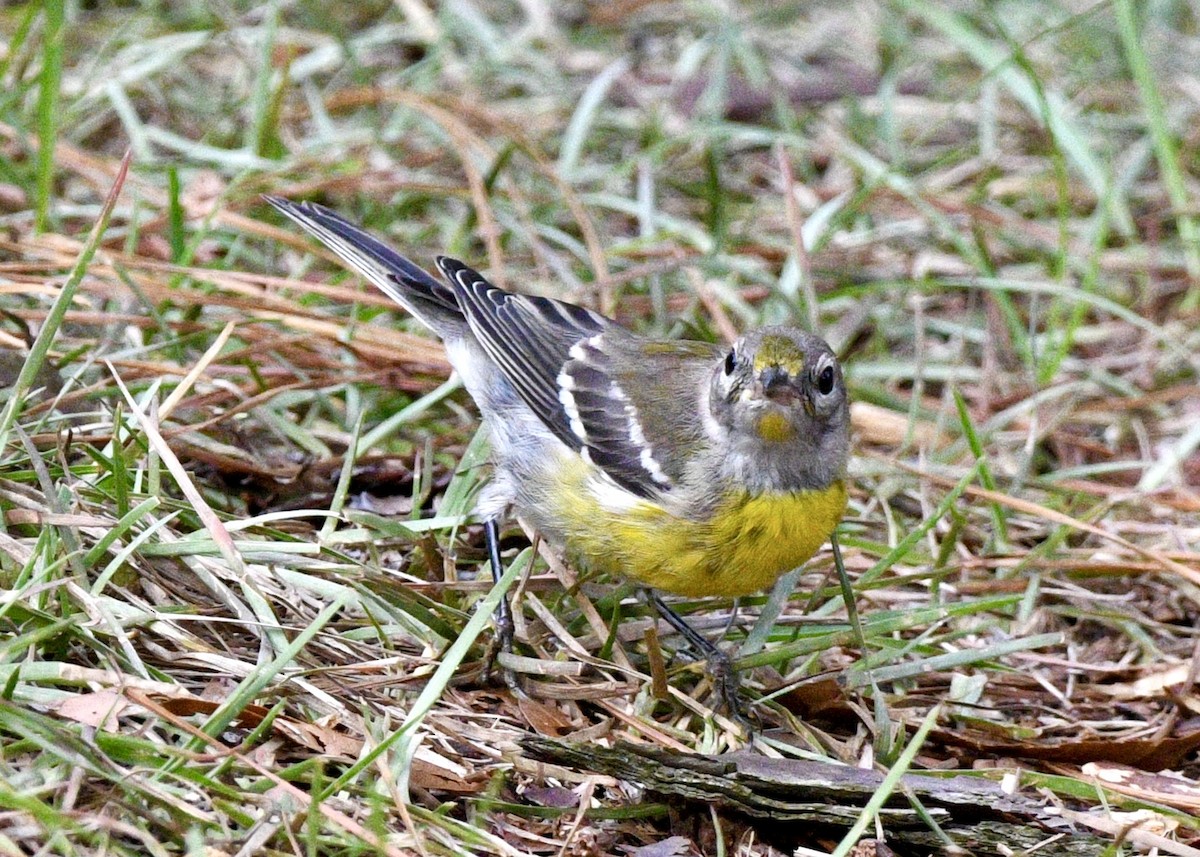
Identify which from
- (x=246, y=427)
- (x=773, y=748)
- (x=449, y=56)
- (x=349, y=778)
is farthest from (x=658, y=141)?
(x=349, y=778)

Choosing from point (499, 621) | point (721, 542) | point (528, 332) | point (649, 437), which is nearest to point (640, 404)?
point (649, 437)

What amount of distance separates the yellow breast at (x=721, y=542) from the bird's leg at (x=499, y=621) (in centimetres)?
32

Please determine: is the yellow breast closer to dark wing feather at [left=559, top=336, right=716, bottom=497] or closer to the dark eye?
dark wing feather at [left=559, top=336, right=716, bottom=497]

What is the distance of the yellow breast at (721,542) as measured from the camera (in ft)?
12.7

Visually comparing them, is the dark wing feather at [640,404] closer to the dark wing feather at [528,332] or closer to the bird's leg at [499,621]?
the dark wing feather at [528,332]

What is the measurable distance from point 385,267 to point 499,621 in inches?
61.3

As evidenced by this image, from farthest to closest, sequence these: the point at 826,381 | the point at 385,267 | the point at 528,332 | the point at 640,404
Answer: the point at 385,267, the point at 528,332, the point at 640,404, the point at 826,381

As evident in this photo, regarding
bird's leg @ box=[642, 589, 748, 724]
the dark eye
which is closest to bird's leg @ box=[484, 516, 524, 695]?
bird's leg @ box=[642, 589, 748, 724]

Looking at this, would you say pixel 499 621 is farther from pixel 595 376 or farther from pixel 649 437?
pixel 595 376

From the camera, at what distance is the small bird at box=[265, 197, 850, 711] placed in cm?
391

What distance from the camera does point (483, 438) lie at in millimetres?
4656

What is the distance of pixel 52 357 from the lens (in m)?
4.43

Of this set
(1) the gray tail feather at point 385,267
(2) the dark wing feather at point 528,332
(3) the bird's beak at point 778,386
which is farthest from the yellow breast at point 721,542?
(1) the gray tail feather at point 385,267

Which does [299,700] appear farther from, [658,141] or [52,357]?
[658,141]
